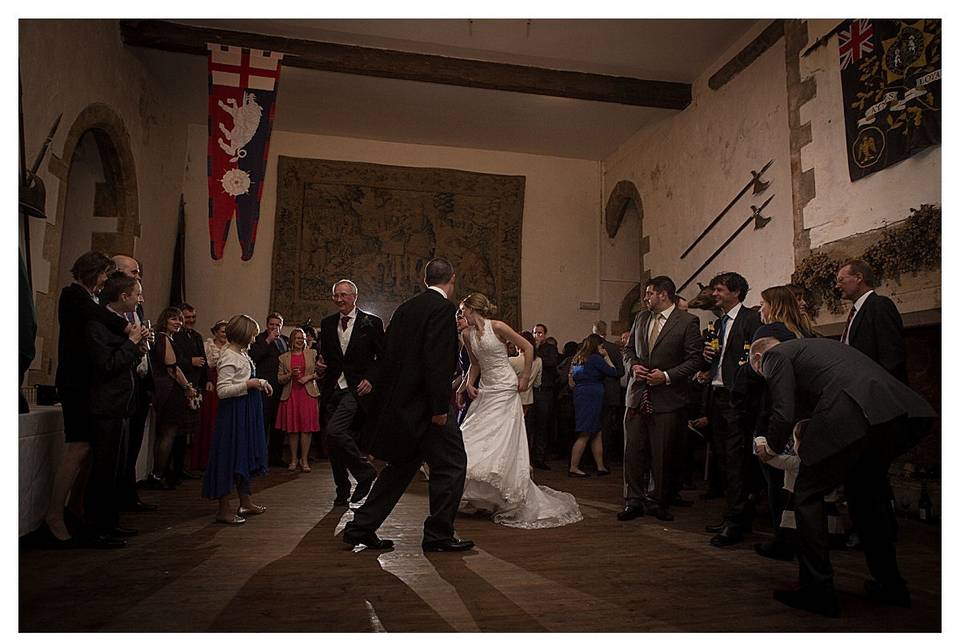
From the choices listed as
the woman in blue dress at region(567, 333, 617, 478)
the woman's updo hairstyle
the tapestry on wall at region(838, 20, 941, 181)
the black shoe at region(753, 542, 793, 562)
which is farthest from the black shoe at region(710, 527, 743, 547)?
the tapestry on wall at region(838, 20, 941, 181)

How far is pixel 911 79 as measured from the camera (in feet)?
15.0

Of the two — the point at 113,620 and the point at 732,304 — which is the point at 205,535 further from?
the point at 732,304

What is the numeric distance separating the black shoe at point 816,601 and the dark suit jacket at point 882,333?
151 centimetres

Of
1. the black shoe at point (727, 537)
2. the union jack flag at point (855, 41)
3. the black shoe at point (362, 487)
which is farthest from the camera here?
the union jack flag at point (855, 41)

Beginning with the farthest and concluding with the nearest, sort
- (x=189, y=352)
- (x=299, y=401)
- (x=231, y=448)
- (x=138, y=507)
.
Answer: (x=299, y=401) → (x=189, y=352) → (x=138, y=507) → (x=231, y=448)

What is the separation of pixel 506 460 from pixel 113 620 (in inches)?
92.5

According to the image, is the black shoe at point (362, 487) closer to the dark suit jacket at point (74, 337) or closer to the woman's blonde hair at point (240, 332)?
the woman's blonde hair at point (240, 332)

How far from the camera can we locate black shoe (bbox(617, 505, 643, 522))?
4.11 metres

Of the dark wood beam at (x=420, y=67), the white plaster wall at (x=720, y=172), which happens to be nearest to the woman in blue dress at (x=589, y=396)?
the white plaster wall at (x=720, y=172)

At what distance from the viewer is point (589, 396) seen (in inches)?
255

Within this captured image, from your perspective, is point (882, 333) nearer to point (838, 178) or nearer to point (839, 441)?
point (839, 441)

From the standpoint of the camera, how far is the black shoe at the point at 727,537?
3469 millimetres

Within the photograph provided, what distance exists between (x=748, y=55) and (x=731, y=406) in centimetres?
518

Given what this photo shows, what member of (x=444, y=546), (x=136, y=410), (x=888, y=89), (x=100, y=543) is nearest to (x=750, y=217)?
(x=888, y=89)
